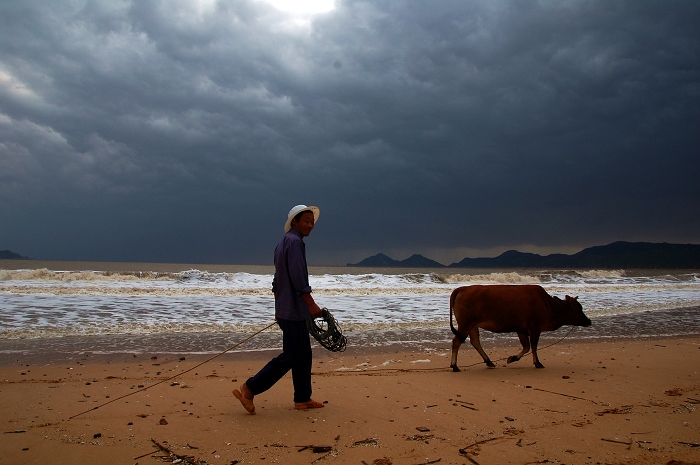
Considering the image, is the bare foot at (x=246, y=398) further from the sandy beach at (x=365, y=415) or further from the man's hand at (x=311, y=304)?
the man's hand at (x=311, y=304)

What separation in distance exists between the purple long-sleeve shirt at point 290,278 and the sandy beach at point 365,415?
3.34 feet

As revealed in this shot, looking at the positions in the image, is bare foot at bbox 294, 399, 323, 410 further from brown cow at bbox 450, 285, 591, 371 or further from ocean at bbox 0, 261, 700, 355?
ocean at bbox 0, 261, 700, 355

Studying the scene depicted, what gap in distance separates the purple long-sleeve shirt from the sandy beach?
1.02 m

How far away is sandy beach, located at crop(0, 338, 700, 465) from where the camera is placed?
363cm

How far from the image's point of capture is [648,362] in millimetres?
7484

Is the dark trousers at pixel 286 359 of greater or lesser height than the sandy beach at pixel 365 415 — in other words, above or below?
above

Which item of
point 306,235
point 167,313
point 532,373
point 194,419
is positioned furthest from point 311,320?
point 167,313

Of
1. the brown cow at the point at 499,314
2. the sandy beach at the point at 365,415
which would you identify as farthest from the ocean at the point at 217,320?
the brown cow at the point at 499,314

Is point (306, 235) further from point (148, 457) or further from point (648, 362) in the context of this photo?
point (648, 362)

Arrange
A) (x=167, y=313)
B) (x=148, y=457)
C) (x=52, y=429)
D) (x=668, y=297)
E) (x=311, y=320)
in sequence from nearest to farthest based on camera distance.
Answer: (x=148, y=457), (x=52, y=429), (x=311, y=320), (x=167, y=313), (x=668, y=297)

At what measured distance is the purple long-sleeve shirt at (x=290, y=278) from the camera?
4551 mm

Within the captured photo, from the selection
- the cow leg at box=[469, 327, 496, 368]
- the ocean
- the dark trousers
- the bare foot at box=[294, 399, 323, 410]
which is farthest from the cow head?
the dark trousers

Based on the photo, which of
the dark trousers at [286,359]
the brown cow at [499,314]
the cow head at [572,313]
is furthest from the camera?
the cow head at [572,313]

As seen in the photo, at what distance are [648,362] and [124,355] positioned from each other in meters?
8.63
